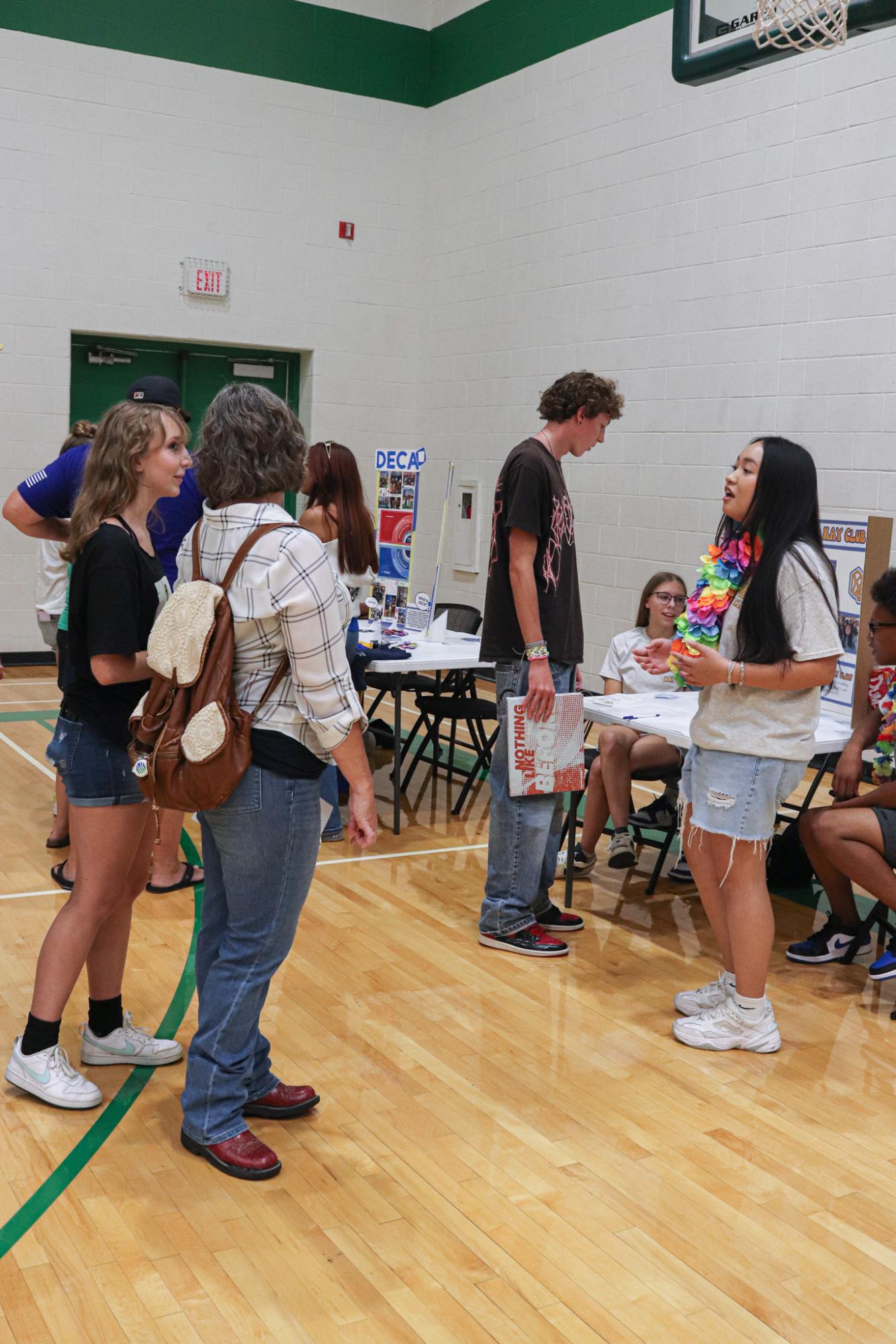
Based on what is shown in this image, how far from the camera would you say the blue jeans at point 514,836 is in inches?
144

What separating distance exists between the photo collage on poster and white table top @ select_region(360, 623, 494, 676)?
23 cm

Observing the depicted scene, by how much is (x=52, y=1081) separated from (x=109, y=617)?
105 centimetres

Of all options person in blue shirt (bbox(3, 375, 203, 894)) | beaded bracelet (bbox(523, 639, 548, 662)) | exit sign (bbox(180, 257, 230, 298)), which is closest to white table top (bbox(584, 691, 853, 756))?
beaded bracelet (bbox(523, 639, 548, 662))

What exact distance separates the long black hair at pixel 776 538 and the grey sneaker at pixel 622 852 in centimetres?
174

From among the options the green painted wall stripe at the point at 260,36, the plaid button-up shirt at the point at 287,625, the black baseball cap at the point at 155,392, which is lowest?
the plaid button-up shirt at the point at 287,625

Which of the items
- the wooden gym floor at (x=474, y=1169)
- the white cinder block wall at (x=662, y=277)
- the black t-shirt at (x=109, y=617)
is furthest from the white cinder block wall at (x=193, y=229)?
the black t-shirt at (x=109, y=617)

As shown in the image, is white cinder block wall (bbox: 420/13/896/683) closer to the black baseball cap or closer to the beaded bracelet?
the beaded bracelet

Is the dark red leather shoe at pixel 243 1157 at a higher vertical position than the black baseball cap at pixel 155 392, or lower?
lower

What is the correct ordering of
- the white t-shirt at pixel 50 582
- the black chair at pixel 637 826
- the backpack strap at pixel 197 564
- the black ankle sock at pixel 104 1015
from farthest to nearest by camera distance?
the white t-shirt at pixel 50 582
the black chair at pixel 637 826
the black ankle sock at pixel 104 1015
the backpack strap at pixel 197 564

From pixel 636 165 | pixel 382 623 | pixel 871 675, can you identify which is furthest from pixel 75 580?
pixel 636 165

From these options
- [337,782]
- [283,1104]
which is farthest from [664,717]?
[283,1104]

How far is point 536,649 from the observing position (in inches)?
139

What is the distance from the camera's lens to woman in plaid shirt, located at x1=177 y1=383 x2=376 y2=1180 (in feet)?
7.29

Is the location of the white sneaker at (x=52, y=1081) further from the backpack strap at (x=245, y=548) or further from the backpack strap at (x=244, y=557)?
the backpack strap at (x=245, y=548)
